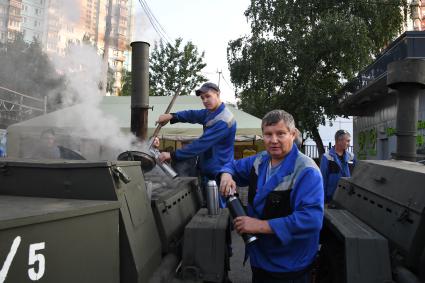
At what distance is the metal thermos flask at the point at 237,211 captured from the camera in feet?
7.62

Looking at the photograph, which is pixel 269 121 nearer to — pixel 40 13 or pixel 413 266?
pixel 413 266

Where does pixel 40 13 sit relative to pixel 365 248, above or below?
above

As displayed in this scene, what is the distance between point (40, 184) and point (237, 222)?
109cm

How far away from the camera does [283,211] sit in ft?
8.09

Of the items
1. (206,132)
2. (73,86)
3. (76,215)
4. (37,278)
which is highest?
(73,86)

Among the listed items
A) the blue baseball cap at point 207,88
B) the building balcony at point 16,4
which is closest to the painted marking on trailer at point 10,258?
the blue baseball cap at point 207,88

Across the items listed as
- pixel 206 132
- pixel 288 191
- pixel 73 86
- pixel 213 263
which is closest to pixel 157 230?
pixel 213 263

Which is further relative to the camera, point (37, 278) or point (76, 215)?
point (76, 215)

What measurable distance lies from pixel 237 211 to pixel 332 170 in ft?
11.9

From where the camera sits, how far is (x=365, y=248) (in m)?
2.63

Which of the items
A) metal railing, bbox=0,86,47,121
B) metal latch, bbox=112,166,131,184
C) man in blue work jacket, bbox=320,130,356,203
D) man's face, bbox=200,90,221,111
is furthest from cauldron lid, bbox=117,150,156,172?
metal railing, bbox=0,86,47,121

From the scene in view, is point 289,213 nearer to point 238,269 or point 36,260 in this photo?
point 36,260

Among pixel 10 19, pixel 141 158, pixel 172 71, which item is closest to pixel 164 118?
pixel 141 158

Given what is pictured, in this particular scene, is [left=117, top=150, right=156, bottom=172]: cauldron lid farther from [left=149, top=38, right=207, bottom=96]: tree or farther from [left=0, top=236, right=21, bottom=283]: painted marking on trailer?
[left=149, top=38, right=207, bottom=96]: tree
